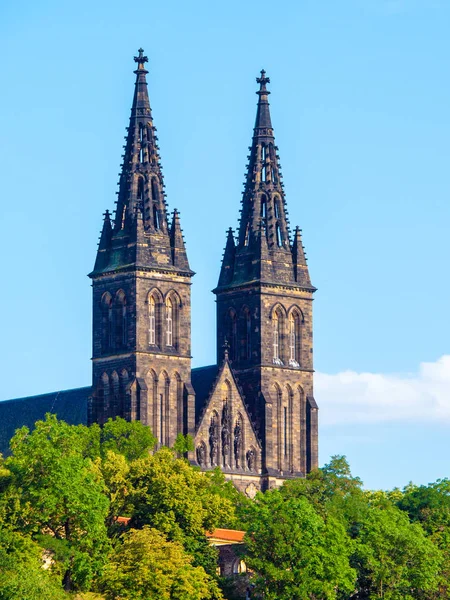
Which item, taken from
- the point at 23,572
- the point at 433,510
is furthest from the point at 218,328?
the point at 23,572

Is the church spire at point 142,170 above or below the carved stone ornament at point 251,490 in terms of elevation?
above

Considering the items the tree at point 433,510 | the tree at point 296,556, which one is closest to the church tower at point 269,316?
the tree at point 433,510

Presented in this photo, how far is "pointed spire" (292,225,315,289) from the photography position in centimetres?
17388

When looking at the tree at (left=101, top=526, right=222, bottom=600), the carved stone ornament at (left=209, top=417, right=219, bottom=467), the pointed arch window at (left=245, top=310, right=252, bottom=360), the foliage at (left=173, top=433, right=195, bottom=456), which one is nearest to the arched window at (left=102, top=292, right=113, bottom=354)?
the foliage at (left=173, top=433, right=195, bottom=456)

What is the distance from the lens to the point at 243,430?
560 ft

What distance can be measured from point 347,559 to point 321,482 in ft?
76.2

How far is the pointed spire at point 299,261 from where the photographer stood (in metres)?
174

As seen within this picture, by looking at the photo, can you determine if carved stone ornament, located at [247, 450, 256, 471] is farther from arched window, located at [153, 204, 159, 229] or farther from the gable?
arched window, located at [153, 204, 159, 229]

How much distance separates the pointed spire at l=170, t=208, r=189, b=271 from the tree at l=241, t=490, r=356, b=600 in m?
34.9

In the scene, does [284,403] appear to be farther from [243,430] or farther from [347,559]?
[347,559]

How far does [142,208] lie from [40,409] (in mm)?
16323

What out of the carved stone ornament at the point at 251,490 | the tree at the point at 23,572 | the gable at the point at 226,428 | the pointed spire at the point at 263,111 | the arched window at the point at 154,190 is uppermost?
the pointed spire at the point at 263,111

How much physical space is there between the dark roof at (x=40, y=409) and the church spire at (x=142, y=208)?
915cm

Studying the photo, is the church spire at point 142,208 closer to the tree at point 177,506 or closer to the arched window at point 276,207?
the arched window at point 276,207
